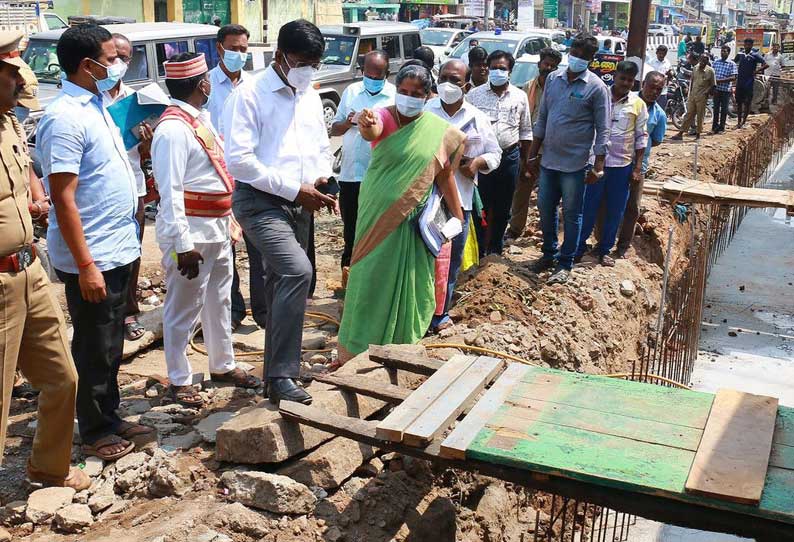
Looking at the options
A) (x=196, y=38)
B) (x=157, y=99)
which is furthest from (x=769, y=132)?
(x=157, y=99)

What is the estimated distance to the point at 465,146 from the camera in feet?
17.9

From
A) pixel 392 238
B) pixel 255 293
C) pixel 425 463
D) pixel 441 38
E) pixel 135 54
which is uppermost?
pixel 441 38

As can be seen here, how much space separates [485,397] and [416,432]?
439 mm

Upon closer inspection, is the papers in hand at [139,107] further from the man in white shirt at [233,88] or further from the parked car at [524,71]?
the parked car at [524,71]

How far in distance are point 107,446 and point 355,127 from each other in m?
3.24

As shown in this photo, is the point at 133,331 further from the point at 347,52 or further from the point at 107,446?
the point at 347,52

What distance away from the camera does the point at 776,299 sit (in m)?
9.99

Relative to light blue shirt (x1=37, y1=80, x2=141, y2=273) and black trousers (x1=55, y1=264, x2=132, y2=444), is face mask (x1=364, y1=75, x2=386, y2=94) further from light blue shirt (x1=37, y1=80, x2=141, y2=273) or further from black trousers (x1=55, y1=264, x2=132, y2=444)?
black trousers (x1=55, y1=264, x2=132, y2=444)

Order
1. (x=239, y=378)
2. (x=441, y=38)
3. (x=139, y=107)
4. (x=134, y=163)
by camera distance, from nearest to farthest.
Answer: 1. (x=139, y=107)
2. (x=239, y=378)
3. (x=134, y=163)
4. (x=441, y=38)

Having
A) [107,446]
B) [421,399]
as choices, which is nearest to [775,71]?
[421,399]

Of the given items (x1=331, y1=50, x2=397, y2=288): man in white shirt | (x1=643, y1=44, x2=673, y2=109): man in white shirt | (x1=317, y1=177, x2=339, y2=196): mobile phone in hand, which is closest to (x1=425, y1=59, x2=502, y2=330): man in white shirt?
(x1=331, y1=50, x2=397, y2=288): man in white shirt

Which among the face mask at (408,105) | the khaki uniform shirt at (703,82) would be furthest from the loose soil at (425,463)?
the khaki uniform shirt at (703,82)

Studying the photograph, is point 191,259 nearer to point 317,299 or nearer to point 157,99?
point 157,99

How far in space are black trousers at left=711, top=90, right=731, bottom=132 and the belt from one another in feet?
48.8
